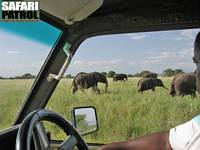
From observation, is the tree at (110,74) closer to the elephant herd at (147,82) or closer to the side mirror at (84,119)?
the elephant herd at (147,82)

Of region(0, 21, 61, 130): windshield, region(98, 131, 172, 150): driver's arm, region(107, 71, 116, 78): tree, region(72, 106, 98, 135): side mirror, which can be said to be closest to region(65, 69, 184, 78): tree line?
region(107, 71, 116, 78): tree

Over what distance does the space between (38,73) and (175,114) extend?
98 centimetres

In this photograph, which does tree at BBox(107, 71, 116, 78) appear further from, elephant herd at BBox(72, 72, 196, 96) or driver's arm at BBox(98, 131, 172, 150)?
driver's arm at BBox(98, 131, 172, 150)

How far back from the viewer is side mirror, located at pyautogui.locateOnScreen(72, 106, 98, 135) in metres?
2.62

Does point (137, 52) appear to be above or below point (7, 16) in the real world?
below

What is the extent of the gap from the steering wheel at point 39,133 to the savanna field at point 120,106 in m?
0.88

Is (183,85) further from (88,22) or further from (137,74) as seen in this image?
(88,22)

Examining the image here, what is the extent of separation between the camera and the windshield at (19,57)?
10.2 ft

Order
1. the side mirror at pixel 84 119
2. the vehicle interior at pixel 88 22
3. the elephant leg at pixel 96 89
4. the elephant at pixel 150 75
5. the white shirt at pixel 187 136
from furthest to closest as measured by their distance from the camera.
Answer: the elephant leg at pixel 96 89, the elephant at pixel 150 75, the vehicle interior at pixel 88 22, the side mirror at pixel 84 119, the white shirt at pixel 187 136

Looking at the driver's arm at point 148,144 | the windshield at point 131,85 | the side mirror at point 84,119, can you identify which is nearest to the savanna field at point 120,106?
the windshield at point 131,85

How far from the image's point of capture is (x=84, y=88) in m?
3.40

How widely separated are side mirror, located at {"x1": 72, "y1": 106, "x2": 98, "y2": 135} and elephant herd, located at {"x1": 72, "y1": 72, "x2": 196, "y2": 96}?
64 centimetres

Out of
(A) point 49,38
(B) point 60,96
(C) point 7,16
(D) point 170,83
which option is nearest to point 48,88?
(B) point 60,96

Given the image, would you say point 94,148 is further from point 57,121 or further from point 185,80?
point 57,121
